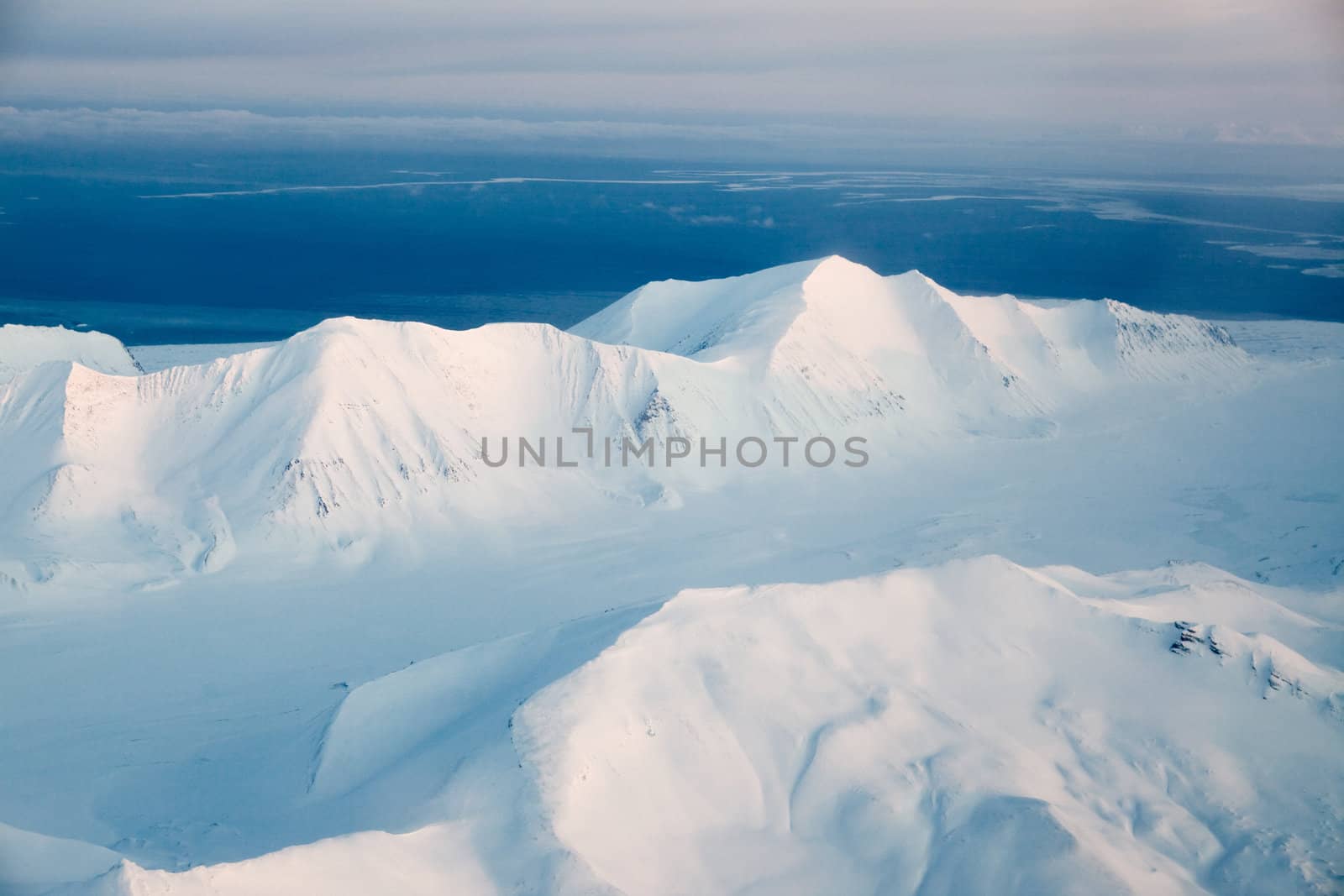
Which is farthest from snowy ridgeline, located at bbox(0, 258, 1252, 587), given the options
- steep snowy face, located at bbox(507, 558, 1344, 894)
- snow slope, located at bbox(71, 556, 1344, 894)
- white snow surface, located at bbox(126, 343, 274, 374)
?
steep snowy face, located at bbox(507, 558, 1344, 894)

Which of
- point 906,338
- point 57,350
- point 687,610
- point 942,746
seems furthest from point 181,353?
point 942,746

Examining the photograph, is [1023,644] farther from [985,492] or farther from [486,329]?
[486,329]

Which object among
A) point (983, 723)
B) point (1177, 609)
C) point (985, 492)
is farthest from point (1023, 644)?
point (985, 492)

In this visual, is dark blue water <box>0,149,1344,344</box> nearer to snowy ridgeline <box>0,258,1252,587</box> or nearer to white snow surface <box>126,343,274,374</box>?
white snow surface <box>126,343,274,374</box>

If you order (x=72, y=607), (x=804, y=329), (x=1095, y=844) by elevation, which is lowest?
(x=72, y=607)

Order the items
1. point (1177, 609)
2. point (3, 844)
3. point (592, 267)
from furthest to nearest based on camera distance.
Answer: point (592, 267)
point (1177, 609)
point (3, 844)

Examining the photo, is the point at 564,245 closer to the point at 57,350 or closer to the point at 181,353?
the point at 181,353

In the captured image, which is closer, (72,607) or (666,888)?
(666,888)
